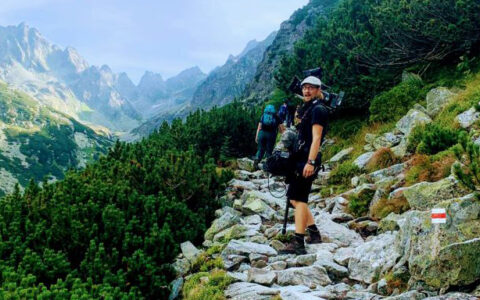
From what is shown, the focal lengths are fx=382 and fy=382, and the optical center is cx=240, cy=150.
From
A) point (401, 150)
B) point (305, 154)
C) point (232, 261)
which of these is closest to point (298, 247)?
Answer: point (232, 261)

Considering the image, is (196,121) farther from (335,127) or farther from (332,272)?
(332,272)

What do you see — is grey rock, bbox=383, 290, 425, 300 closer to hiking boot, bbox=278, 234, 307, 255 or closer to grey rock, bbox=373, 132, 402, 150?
hiking boot, bbox=278, 234, 307, 255

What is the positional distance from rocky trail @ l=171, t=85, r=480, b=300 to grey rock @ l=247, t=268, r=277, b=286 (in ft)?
0.04

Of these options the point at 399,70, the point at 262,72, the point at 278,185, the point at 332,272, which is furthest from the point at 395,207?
the point at 262,72

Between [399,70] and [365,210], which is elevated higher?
[399,70]

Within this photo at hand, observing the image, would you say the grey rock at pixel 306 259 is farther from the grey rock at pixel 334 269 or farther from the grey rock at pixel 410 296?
the grey rock at pixel 410 296

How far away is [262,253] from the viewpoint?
20.4 ft

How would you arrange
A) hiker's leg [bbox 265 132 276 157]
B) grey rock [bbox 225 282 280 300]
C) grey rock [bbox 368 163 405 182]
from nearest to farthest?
grey rock [bbox 225 282 280 300] < grey rock [bbox 368 163 405 182] < hiker's leg [bbox 265 132 276 157]

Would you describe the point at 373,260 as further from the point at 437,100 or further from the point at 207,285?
the point at 437,100

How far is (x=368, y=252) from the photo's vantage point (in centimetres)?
522

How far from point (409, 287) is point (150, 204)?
204 inches

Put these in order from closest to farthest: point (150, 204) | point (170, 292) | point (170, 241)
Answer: point (170, 292), point (170, 241), point (150, 204)

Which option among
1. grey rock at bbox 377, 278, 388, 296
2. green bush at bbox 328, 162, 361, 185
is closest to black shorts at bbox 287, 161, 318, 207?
grey rock at bbox 377, 278, 388, 296

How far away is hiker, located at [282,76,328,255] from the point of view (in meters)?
5.79
